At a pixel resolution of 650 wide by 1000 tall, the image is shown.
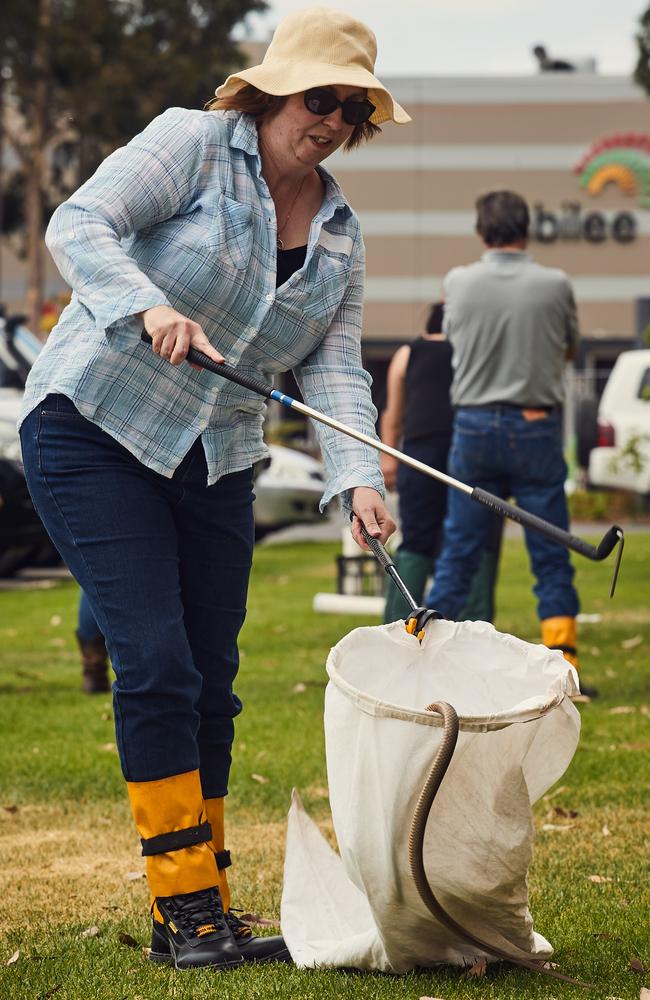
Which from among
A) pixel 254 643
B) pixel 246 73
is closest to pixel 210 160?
pixel 246 73

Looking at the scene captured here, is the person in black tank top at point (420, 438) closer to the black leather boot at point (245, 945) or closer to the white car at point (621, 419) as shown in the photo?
the black leather boot at point (245, 945)

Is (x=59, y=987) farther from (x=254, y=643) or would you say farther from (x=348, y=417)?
(x=254, y=643)

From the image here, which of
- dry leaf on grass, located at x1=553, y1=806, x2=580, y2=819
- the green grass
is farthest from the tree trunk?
dry leaf on grass, located at x1=553, y1=806, x2=580, y2=819

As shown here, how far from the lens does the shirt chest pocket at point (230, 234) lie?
10.1ft

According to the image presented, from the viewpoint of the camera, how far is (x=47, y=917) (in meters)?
3.64

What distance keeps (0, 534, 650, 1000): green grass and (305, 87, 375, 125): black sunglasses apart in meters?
1.74

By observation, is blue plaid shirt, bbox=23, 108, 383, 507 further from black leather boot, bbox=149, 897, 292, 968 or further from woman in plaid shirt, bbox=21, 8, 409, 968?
black leather boot, bbox=149, 897, 292, 968

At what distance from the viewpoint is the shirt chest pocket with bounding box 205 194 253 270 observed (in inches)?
122

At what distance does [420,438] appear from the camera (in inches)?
282

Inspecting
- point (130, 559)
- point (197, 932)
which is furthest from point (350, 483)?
→ point (197, 932)

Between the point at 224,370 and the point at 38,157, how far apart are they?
26.6 meters

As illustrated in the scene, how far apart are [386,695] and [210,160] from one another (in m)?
1.15

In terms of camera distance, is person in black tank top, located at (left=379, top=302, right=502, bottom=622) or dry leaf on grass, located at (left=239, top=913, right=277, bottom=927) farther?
person in black tank top, located at (left=379, top=302, right=502, bottom=622)

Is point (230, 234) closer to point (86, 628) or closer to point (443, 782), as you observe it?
point (443, 782)
